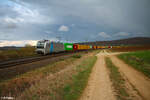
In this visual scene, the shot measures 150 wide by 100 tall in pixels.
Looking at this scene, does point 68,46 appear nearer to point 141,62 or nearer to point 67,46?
point 67,46

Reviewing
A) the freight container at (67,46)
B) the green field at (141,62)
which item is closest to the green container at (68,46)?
the freight container at (67,46)

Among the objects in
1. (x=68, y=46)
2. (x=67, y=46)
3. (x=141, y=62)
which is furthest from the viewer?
(x=68, y=46)

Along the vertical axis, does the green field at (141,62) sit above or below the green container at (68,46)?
below

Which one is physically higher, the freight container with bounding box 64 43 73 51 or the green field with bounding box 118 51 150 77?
the freight container with bounding box 64 43 73 51

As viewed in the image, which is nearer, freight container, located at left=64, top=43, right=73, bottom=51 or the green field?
the green field

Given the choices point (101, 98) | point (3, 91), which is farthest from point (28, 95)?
point (101, 98)

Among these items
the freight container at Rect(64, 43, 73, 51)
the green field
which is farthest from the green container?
the green field

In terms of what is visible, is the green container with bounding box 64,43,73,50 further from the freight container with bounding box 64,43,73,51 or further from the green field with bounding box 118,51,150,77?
the green field with bounding box 118,51,150,77

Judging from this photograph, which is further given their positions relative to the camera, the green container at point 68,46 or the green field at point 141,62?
the green container at point 68,46

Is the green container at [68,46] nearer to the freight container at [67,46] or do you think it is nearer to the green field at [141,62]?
the freight container at [67,46]

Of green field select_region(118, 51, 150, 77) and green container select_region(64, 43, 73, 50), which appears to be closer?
green field select_region(118, 51, 150, 77)

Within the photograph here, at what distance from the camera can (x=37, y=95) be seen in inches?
205

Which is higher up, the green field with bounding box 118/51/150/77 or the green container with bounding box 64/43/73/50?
the green container with bounding box 64/43/73/50

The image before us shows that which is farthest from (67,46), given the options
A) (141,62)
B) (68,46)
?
(141,62)
